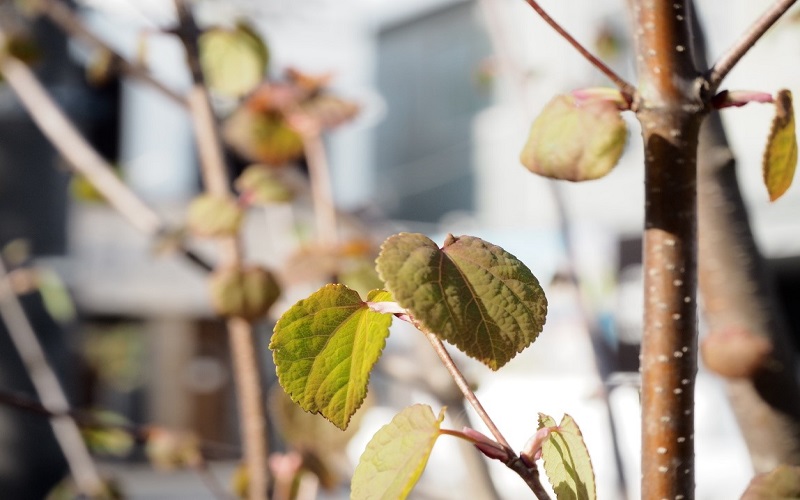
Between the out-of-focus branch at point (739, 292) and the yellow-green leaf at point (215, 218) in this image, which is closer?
the out-of-focus branch at point (739, 292)

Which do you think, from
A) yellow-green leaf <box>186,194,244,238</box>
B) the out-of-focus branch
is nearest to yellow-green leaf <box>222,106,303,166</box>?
yellow-green leaf <box>186,194,244,238</box>

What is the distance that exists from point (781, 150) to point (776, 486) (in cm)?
13

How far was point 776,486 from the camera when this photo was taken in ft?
1.11

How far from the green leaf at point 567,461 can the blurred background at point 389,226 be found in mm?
404

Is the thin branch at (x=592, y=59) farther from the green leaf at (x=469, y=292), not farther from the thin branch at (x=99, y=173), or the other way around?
the thin branch at (x=99, y=173)

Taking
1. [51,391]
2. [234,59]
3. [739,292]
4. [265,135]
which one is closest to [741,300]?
[739,292]

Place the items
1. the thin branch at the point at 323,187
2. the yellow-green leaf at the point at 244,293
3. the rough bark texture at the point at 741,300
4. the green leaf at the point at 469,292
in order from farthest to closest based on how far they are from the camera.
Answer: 1. the thin branch at the point at 323,187
2. the yellow-green leaf at the point at 244,293
3. the rough bark texture at the point at 741,300
4. the green leaf at the point at 469,292

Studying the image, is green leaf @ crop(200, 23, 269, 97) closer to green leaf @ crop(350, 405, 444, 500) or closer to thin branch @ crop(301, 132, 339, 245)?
thin branch @ crop(301, 132, 339, 245)

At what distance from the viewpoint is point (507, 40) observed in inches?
40.7

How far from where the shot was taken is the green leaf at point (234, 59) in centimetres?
78

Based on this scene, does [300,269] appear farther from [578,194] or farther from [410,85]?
[410,85]

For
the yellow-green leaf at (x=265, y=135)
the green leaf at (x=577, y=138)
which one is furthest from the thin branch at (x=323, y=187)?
the green leaf at (x=577, y=138)

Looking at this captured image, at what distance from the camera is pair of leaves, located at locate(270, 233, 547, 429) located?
28 cm

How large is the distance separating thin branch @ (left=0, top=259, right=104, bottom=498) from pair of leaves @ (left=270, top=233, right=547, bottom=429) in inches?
15.2
